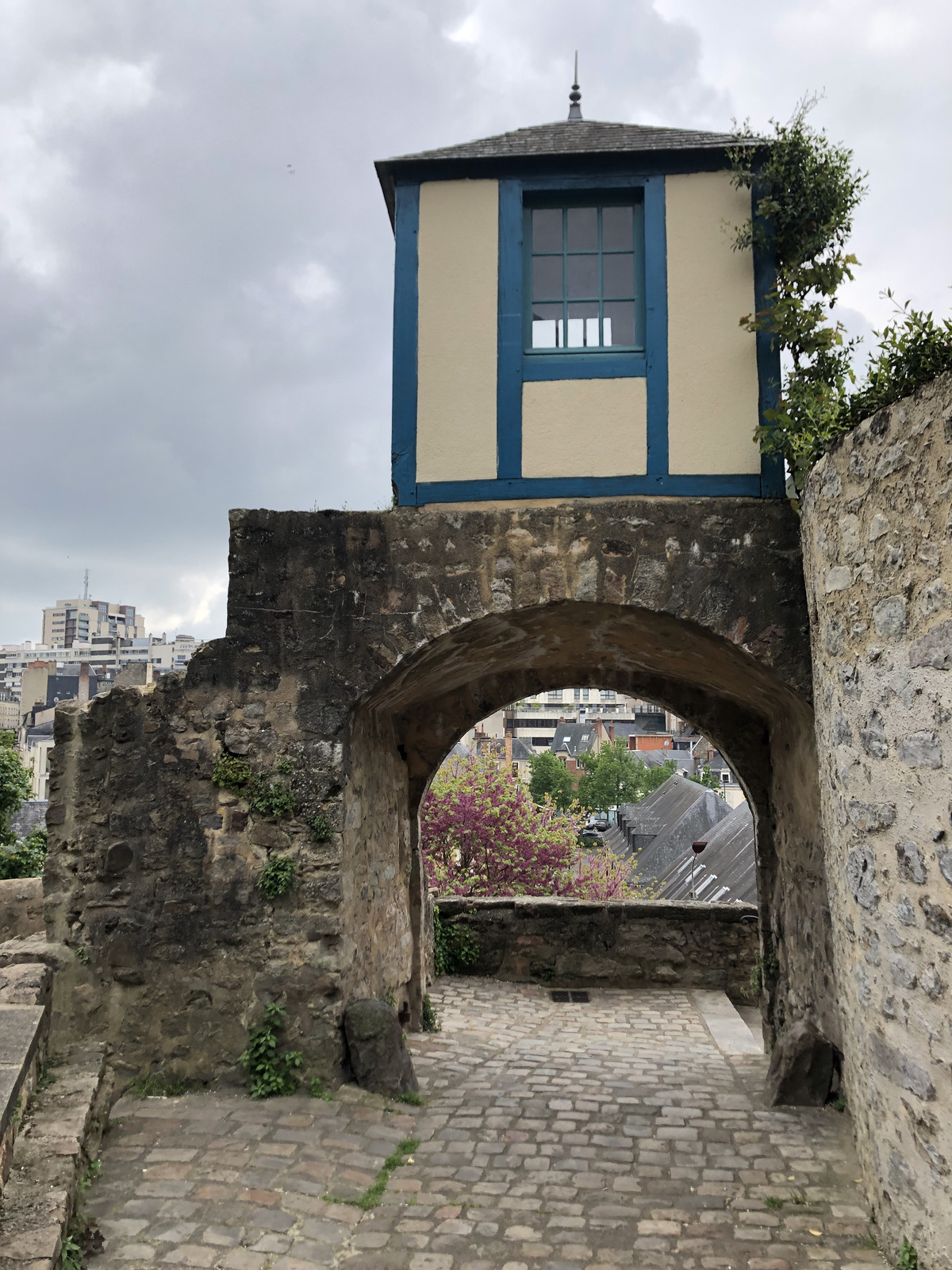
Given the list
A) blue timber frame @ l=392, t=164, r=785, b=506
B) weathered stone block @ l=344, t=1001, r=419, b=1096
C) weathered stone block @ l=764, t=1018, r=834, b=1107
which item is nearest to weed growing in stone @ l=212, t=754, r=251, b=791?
weathered stone block @ l=344, t=1001, r=419, b=1096

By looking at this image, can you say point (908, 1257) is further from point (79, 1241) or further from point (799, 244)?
point (799, 244)

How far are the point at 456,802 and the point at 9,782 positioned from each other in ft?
19.1

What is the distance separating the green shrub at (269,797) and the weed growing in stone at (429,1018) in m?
2.86

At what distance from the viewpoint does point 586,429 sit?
16.3 ft

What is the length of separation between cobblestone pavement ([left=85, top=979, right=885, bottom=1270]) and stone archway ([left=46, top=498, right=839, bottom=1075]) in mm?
484

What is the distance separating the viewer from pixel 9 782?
11.5 m

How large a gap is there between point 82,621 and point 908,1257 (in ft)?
378

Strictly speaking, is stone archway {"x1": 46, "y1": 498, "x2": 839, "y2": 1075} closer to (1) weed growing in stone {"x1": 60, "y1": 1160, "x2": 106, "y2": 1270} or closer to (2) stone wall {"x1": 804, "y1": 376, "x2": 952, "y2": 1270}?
(2) stone wall {"x1": 804, "y1": 376, "x2": 952, "y2": 1270}

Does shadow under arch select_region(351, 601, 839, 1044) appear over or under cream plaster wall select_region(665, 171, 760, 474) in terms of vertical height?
under

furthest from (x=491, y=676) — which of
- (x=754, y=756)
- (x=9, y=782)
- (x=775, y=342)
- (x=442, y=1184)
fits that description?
(x=9, y=782)

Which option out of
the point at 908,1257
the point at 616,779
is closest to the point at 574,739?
the point at 616,779

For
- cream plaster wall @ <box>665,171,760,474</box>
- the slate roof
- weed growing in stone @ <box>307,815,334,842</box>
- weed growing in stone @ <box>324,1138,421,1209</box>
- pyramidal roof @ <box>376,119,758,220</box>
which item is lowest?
weed growing in stone @ <box>324,1138,421,1209</box>

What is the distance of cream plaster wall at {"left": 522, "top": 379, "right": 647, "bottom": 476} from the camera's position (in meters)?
4.95

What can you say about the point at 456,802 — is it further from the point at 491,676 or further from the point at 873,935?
the point at 873,935
